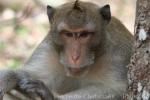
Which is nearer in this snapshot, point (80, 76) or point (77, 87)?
point (80, 76)

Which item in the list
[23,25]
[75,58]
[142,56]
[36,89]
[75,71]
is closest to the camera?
[142,56]

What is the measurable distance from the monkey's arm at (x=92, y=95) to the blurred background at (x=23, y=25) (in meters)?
4.27

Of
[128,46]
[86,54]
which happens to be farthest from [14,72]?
[128,46]

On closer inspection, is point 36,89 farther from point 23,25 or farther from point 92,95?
point 23,25

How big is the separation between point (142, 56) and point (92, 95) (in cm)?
133

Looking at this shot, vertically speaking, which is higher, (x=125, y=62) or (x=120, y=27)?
(x=120, y=27)

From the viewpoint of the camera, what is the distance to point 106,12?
6.32 m

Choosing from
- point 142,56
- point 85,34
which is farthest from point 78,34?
point 142,56

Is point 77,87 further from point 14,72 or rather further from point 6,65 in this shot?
point 6,65

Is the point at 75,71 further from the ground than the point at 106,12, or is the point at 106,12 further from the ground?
the point at 106,12

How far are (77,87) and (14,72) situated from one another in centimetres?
81

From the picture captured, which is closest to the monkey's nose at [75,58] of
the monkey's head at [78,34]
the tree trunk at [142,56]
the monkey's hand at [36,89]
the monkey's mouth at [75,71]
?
the monkey's head at [78,34]

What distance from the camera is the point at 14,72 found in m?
6.42

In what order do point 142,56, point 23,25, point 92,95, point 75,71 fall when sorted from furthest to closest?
point 23,25 < point 92,95 < point 75,71 < point 142,56
